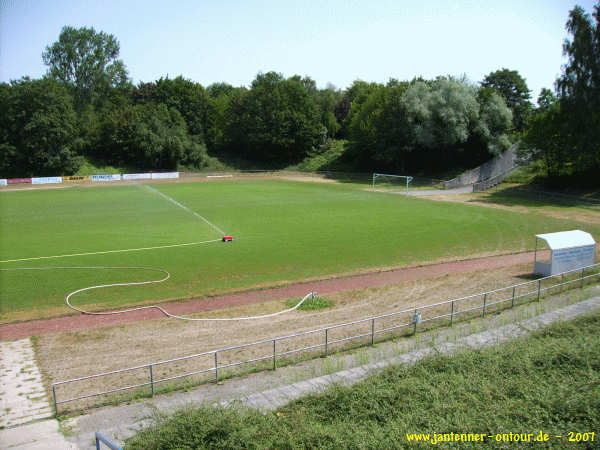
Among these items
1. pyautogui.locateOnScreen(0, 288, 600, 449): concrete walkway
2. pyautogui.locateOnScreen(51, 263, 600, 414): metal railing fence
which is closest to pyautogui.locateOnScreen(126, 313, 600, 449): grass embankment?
pyautogui.locateOnScreen(0, 288, 600, 449): concrete walkway

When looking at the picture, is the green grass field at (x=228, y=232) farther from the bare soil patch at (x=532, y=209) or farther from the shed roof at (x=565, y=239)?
the shed roof at (x=565, y=239)

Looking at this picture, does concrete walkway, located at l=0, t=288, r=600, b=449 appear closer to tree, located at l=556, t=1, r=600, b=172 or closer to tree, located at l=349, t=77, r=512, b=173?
tree, located at l=556, t=1, r=600, b=172

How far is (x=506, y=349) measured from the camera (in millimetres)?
14133

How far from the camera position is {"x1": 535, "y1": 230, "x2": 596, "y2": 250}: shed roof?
25422mm

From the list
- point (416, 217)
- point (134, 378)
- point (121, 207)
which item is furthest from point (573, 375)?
point (121, 207)

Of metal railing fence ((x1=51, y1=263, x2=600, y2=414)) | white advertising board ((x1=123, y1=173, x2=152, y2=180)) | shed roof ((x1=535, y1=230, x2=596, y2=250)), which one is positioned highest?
shed roof ((x1=535, y1=230, x2=596, y2=250))

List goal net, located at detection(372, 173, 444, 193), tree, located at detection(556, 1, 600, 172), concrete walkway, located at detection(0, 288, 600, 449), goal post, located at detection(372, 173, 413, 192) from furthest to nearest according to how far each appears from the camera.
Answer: goal post, located at detection(372, 173, 413, 192) → goal net, located at detection(372, 173, 444, 193) → tree, located at detection(556, 1, 600, 172) → concrete walkway, located at detection(0, 288, 600, 449)

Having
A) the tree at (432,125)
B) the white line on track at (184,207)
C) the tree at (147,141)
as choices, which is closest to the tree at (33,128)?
the tree at (147,141)

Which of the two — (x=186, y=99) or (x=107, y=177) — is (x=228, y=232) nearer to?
(x=107, y=177)

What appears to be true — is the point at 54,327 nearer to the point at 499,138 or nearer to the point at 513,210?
the point at 513,210

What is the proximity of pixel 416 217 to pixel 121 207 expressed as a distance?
107ft

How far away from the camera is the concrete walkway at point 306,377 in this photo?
1162cm

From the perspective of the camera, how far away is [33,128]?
79.5m

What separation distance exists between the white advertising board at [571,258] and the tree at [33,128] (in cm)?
8095
